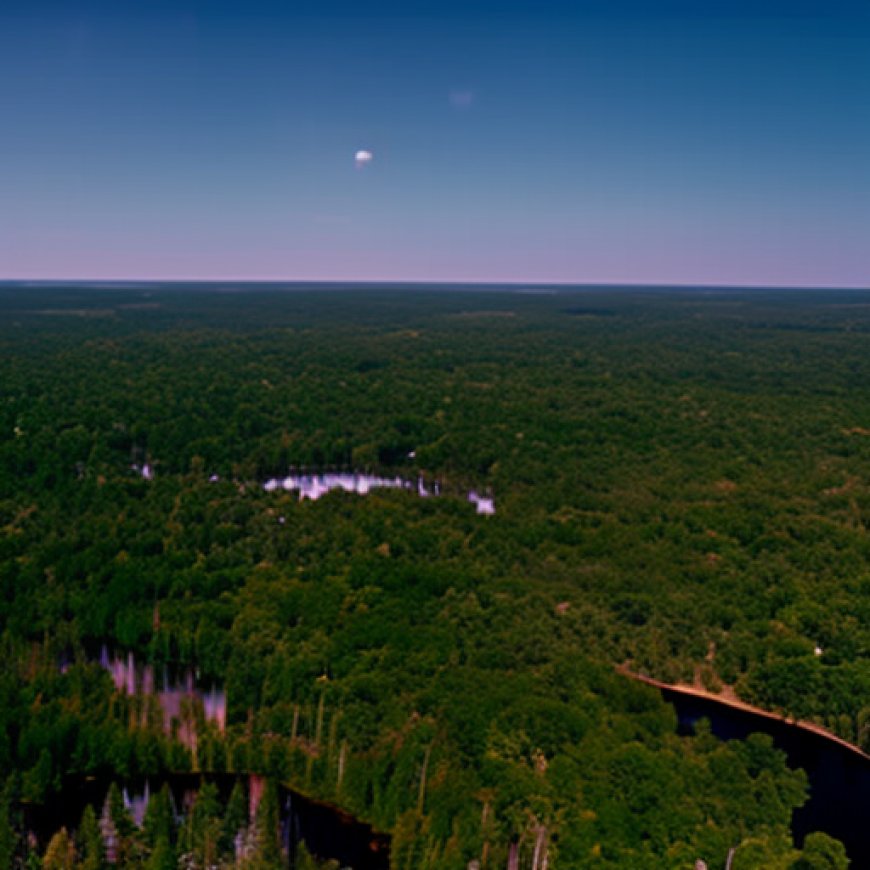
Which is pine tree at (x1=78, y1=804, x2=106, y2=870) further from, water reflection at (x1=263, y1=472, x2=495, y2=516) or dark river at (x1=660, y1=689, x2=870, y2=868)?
water reflection at (x1=263, y1=472, x2=495, y2=516)

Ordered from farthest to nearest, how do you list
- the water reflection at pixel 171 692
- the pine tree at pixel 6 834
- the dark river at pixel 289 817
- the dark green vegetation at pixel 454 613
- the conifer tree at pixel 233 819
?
the water reflection at pixel 171 692, the dark green vegetation at pixel 454 613, the dark river at pixel 289 817, the conifer tree at pixel 233 819, the pine tree at pixel 6 834

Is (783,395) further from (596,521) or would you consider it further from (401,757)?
(401,757)

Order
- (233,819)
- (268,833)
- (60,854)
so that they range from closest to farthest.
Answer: (60,854), (268,833), (233,819)

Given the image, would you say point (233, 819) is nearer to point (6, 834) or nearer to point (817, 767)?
point (6, 834)

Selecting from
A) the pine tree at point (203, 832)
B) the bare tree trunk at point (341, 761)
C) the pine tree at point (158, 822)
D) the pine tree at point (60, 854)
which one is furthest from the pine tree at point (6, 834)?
the bare tree trunk at point (341, 761)

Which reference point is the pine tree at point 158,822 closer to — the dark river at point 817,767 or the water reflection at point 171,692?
the water reflection at point 171,692

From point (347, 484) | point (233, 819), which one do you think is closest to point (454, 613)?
point (233, 819)

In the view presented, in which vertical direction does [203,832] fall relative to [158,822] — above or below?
below
